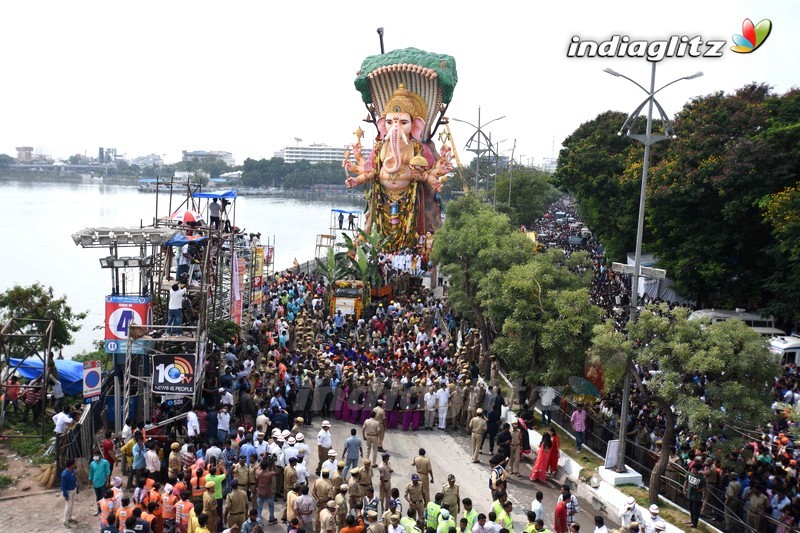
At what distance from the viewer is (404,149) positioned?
1496 inches

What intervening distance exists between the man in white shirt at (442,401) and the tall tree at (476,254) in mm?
3786

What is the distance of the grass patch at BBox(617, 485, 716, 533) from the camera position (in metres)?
12.2

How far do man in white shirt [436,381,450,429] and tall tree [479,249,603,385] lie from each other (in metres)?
1.55

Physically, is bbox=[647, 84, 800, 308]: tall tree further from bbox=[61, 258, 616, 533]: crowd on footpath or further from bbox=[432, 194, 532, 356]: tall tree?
bbox=[61, 258, 616, 533]: crowd on footpath

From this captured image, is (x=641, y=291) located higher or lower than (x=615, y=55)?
lower

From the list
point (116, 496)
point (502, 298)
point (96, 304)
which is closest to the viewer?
point (116, 496)

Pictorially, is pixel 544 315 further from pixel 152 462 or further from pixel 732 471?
pixel 152 462

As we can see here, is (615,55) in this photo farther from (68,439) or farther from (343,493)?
(68,439)

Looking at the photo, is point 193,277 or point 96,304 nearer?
point 193,277

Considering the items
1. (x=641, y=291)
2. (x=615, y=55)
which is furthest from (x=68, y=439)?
(x=641, y=291)

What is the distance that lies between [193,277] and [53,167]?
656ft

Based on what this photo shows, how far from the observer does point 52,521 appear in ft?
38.2

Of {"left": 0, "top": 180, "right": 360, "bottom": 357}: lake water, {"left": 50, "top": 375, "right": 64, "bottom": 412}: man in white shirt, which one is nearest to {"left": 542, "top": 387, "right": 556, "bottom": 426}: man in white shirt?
{"left": 0, "top": 180, "right": 360, "bottom": 357}: lake water

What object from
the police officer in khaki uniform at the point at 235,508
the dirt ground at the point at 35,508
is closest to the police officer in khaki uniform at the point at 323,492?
the police officer in khaki uniform at the point at 235,508
